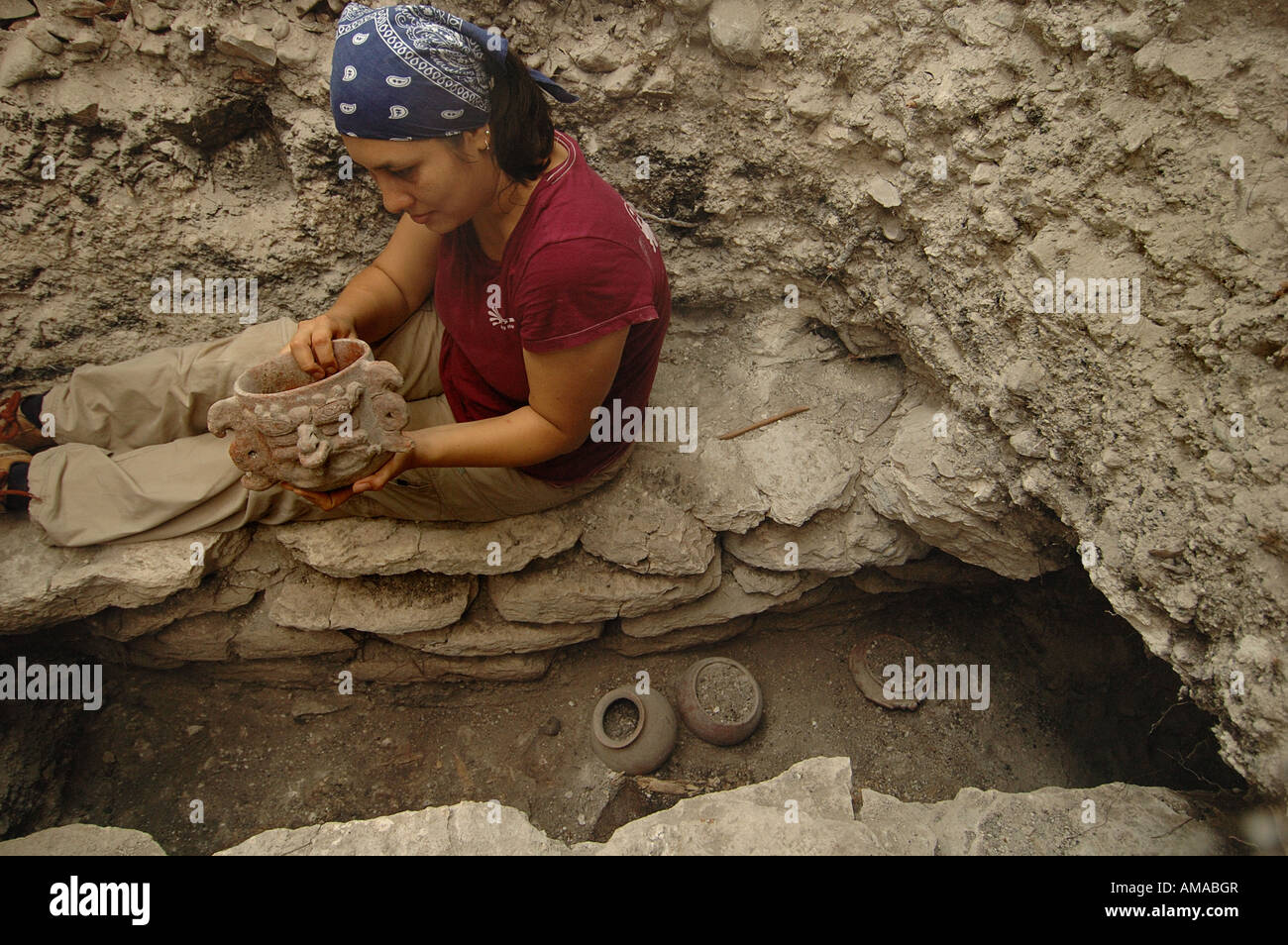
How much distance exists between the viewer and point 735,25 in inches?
94.6

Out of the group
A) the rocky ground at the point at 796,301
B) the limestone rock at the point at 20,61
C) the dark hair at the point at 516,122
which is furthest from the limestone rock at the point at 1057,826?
the limestone rock at the point at 20,61

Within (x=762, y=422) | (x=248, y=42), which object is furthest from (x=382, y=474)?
(x=248, y=42)

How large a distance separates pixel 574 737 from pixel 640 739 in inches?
12.9

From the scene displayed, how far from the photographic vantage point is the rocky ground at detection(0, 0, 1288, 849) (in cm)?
183

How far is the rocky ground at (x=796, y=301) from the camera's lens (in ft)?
6.00

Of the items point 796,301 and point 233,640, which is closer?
point 233,640

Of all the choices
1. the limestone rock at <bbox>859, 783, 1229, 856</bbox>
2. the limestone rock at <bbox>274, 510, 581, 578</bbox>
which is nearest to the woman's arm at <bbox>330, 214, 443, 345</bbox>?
the limestone rock at <bbox>274, 510, 581, 578</bbox>

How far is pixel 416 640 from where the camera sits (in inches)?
111

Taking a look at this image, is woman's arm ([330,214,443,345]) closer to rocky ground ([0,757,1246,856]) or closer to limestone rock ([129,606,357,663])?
limestone rock ([129,606,357,663])

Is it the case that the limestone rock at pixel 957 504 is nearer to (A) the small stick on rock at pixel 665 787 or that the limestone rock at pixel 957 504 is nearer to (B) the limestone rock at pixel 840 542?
(B) the limestone rock at pixel 840 542

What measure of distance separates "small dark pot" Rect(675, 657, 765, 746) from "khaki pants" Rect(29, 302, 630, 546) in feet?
3.32

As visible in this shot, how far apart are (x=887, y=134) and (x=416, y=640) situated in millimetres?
A: 2436

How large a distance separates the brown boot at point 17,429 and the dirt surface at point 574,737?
3.12ft

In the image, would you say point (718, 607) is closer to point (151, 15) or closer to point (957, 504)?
point (957, 504)
